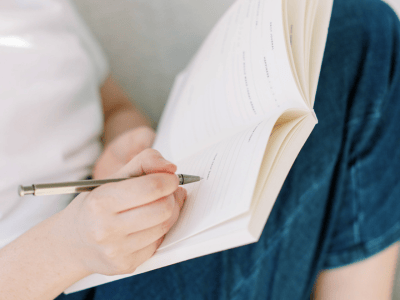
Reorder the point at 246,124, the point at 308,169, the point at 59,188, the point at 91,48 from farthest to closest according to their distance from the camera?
the point at 91,48 → the point at 308,169 → the point at 246,124 → the point at 59,188

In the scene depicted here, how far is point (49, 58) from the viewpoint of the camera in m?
0.58

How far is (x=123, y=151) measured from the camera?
23.7 inches

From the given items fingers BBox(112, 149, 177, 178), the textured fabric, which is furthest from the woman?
fingers BBox(112, 149, 177, 178)

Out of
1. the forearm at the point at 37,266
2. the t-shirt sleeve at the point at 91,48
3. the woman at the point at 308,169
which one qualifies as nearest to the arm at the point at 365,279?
the woman at the point at 308,169

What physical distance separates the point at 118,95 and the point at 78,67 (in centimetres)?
16

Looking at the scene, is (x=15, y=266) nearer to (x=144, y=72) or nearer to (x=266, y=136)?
(x=266, y=136)

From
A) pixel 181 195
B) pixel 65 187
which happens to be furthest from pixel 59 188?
pixel 181 195

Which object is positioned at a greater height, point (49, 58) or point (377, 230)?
point (49, 58)

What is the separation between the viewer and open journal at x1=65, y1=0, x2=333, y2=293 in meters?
0.33

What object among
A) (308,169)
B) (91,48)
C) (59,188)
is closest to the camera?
(59,188)

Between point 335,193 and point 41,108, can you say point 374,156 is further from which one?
point 41,108

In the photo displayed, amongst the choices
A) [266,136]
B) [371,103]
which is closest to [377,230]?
[371,103]

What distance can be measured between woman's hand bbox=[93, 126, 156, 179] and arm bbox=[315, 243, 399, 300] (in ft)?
1.55

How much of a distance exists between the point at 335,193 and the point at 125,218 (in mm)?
413
